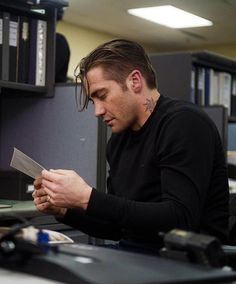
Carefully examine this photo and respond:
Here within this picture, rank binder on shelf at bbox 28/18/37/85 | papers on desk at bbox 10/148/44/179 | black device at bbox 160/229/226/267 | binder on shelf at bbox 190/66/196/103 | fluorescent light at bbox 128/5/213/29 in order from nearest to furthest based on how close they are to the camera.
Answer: black device at bbox 160/229/226/267 → papers on desk at bbox 10/148/44/179 → binder on shelf at bbox 28/18/37/85 → binder on shelf at bbox 190/66/196/103 → fluorescent light at bbox 128/5/213/29

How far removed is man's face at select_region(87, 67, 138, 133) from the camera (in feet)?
5.08

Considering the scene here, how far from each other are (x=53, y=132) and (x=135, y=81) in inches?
40.0

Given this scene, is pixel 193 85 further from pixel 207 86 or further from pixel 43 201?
pixel 43 201

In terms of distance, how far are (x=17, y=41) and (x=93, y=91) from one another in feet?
3.21

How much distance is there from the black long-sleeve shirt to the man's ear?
74mm

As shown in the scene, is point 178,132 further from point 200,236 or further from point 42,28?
point 42,28

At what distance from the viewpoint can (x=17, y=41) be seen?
2.44 m

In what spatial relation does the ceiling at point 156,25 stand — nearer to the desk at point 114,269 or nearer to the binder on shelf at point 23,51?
the binder on shelf at point 23,51

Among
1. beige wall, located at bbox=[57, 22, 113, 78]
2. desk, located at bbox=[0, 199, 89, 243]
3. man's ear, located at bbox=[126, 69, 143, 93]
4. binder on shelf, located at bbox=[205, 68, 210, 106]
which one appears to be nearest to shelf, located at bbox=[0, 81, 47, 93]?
desk, located at bbox=[0, 199, 89, 243]

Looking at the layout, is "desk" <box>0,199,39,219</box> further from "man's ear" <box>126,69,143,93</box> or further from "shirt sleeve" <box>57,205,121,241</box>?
"man's ear" <box>126,69,143,93</box>

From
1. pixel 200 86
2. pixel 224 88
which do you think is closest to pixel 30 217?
pixel 200 86

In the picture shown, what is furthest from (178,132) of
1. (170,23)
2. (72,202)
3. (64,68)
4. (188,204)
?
(170,23)

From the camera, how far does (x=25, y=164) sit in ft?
4.91

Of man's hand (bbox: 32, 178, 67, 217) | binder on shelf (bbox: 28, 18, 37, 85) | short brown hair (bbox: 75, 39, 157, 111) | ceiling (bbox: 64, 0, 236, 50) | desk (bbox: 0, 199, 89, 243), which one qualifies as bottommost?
desk (bbox: 0, 199, 89, 243)
